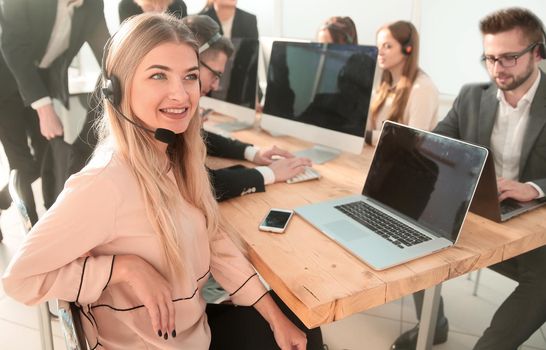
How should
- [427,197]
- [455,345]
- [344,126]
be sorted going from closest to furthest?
[427,197]
[344,126]
[455,345]

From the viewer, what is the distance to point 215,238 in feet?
3.53

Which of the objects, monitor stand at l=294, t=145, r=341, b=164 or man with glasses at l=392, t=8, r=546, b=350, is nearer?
man with glasses at l=392, t=8, r=546, b=350

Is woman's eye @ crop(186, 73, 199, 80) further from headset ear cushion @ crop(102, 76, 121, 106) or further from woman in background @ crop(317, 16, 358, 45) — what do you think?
woman in background @ crop(317, 16, 358, 45)

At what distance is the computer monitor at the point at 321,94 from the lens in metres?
1.49

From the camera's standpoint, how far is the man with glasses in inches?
50.4

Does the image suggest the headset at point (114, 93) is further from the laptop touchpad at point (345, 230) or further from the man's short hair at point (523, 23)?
the man's short hair at point (523, 23)

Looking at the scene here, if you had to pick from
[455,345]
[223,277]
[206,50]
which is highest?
[206,50]

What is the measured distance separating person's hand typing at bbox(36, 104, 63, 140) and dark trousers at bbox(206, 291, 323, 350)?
143 centimetres

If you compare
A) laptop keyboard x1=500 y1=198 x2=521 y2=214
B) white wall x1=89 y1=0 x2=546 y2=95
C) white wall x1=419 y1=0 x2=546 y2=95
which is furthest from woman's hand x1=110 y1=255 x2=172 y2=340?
white wall x1=419 y1=0 x2=546 y2=95

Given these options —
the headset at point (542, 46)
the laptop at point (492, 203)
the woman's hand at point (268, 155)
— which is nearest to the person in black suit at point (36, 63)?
the woman's hand at point (268, 155)

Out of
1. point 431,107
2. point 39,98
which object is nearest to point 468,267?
point 431,107

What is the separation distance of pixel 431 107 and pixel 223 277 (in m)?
1.32

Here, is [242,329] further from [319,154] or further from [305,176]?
[319,154]

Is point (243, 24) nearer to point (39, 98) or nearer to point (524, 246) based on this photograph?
point (39, 98)
